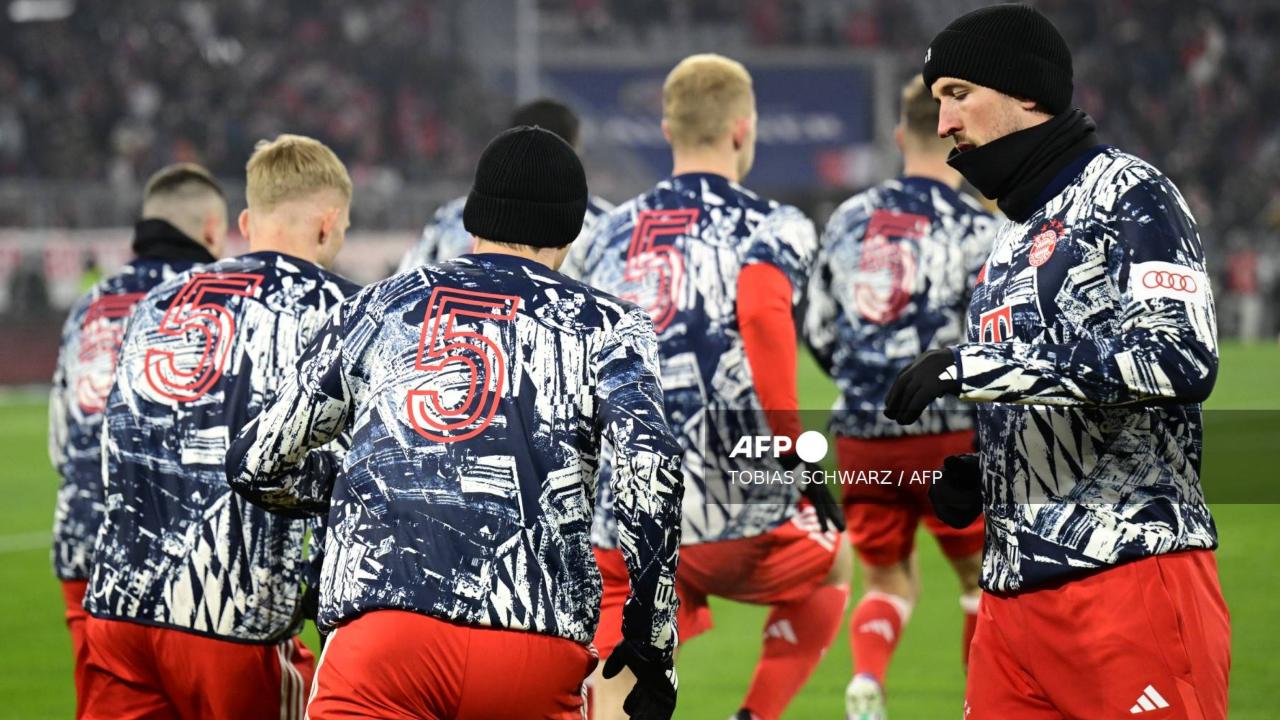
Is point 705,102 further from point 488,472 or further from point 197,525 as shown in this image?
point 488,472

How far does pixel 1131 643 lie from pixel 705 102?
2.86 m

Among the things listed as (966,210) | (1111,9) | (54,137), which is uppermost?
(1111,9)

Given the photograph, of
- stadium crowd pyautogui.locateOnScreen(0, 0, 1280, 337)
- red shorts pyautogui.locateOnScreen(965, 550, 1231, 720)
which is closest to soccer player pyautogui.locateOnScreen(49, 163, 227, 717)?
red shorts pyautogui.locateOnScreen(965, 550, 1231, 720)

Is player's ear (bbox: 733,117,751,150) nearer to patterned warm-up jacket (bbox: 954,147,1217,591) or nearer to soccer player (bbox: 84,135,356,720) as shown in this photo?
Result: soccer player (bbox: 84,135,356,720)

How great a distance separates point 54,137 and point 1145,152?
20680 mm

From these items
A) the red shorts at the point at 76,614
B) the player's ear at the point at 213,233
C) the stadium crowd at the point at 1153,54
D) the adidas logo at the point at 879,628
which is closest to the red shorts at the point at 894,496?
the adidas logo at the point at 879,628

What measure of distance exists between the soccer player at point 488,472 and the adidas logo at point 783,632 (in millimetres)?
2545

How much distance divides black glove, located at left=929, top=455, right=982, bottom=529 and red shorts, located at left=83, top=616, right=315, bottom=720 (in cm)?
182

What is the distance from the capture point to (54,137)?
28469 millimetres

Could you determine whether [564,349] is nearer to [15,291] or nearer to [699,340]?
[699,340]

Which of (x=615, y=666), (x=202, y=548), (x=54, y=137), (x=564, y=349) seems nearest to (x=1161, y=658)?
(x=615, y=666)

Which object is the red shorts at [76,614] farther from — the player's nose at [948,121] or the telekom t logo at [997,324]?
the player's nose at [948,121]

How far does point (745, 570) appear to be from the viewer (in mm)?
5590

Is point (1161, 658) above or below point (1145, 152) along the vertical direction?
below
